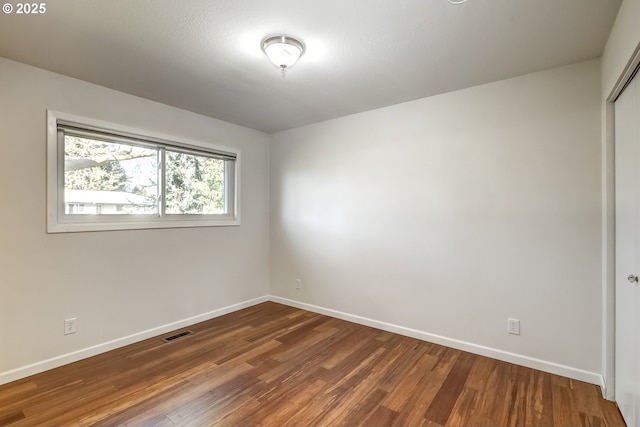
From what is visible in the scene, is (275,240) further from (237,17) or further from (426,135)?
(237,17)

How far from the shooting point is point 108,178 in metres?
2.88

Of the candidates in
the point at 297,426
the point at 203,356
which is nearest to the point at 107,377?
the point at 203,356

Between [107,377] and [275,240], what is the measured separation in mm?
2445

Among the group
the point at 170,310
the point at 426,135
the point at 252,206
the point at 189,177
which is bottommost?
the point at 170,310

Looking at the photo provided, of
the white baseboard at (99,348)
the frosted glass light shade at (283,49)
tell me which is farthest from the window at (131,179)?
the frosted glass light shade at (283,49)

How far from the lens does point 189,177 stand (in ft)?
11.7

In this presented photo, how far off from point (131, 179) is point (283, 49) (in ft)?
6.88

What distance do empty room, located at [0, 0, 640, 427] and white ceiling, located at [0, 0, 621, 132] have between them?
0.02m

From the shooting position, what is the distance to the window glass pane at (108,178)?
8.73 ft

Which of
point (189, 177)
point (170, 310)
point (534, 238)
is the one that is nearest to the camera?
point (534, 238)

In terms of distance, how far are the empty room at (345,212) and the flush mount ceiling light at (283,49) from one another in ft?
0.05

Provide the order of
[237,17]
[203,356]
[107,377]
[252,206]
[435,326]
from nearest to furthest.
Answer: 1. [237,17]
2. [107,377]
3. [203,356]
4. [435,326]
5. [252,206]

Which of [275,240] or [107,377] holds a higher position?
[275,240]

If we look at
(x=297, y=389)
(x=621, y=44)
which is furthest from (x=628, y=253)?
(x=297, y=389)
